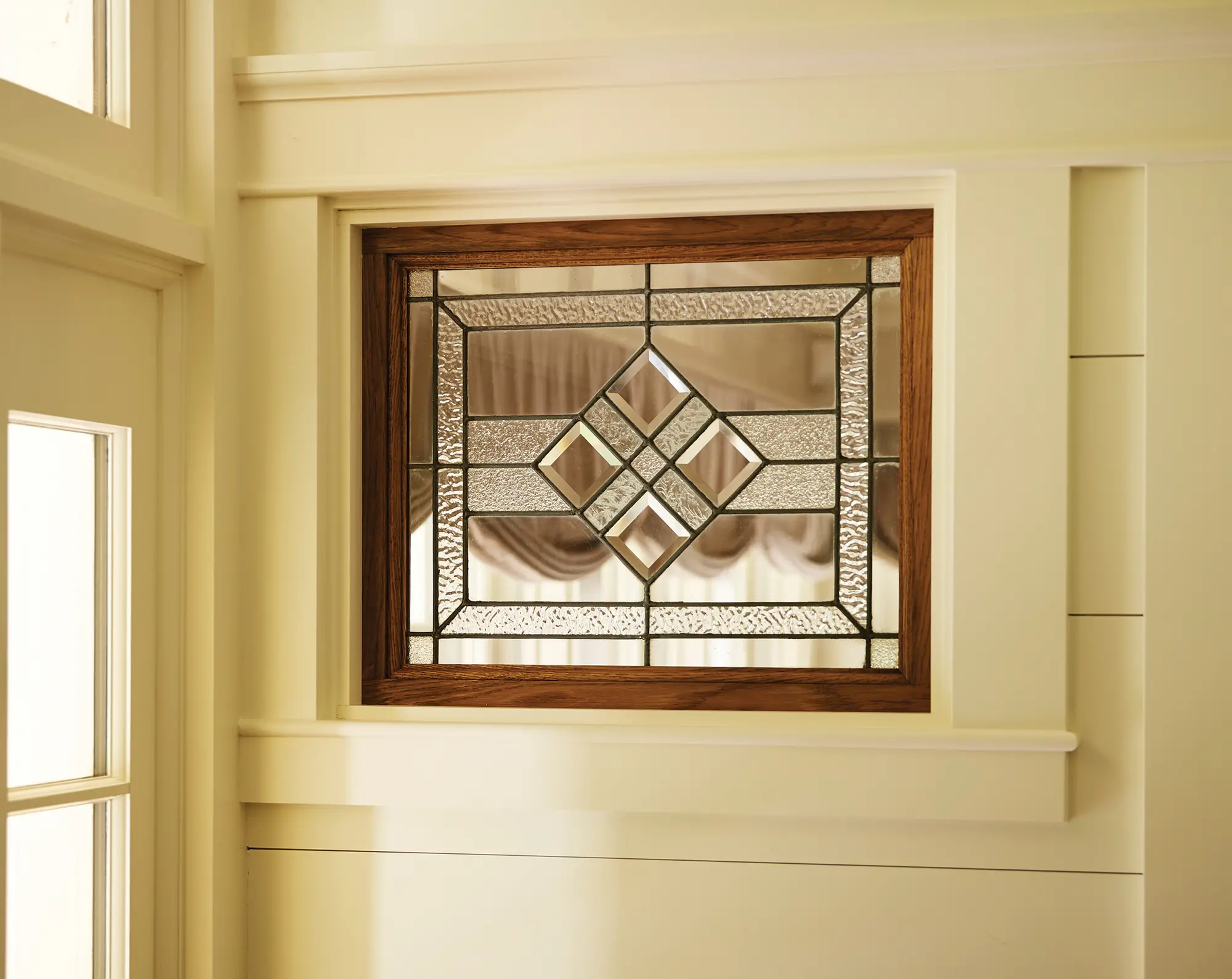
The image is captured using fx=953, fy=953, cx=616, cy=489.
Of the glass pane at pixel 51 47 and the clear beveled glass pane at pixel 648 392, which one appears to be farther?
the clear beveled glass pane at pixel 648 392

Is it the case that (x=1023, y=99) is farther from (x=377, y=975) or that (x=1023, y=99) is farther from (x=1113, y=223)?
(x=377, y=975)

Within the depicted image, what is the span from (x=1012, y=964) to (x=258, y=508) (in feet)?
3.58

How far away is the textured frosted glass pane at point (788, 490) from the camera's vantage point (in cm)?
124

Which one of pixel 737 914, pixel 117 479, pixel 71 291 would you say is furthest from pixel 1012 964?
pixel 71 291

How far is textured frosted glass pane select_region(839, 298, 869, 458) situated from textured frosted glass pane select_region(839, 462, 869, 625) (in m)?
0.03

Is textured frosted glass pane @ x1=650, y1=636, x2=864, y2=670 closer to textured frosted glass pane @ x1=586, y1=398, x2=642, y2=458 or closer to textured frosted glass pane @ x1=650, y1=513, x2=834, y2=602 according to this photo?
textured frosted glass pane @ x1=650, y1=513, x2=834, y2=602

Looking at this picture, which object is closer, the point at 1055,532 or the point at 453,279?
the point at 1055,532

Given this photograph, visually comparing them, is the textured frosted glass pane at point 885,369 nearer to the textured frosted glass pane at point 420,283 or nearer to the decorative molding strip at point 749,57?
the decorative molding strip at point 749,57

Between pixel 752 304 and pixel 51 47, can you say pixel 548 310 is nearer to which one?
pixel 752 304

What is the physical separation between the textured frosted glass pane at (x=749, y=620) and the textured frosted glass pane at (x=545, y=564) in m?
0.05

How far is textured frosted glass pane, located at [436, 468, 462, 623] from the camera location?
129 cm

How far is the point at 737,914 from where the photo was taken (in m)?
1.18

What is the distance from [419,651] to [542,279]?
529 millimetres

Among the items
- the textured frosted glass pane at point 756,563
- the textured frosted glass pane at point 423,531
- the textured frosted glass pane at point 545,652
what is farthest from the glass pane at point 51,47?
the textured frosted glass pane at point 756,563
